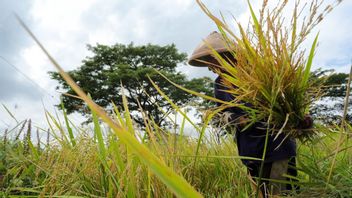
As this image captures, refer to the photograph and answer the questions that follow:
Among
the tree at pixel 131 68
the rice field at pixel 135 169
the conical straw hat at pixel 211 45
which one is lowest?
the rice field at pixel 135 169

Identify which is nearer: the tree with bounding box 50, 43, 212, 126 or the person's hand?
the person's hand

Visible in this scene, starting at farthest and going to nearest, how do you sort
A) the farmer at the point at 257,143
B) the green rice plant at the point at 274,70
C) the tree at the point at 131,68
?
the tree at the point at 131,68 < the farmer at the point at 257,143 < the green rice plant at the point at 274,70

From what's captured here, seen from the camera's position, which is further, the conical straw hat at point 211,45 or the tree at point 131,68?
the tree at point 131,68

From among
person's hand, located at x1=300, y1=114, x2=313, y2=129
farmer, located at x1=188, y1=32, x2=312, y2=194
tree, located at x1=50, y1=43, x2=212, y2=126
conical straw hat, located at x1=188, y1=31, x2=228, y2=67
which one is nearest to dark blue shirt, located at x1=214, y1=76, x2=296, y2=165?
farmer, located at x1=188, y1=32, x2=312, y2=194

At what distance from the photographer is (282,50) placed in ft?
3.33

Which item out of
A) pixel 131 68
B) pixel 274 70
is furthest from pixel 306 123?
pixel 131 68

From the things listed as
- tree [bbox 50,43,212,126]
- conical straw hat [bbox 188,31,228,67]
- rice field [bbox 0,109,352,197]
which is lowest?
rice field [bbox 0,109,352,197]


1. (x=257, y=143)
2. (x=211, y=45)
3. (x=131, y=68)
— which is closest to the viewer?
(x=211, y=45)

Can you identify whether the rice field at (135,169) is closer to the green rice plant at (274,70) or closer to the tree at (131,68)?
the green rice plant at (274,70)

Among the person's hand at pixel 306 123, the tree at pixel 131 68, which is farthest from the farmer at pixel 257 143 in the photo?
the tree at pixel 131 68

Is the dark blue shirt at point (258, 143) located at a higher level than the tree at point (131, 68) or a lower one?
lower

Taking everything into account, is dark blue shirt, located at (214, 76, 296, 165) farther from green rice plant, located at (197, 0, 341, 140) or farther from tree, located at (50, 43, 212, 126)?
tree, located at (50, 43, 212, 126)

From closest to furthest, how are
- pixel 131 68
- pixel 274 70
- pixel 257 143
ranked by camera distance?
pixel 274 70, pixel 257 143, pixel 131 68

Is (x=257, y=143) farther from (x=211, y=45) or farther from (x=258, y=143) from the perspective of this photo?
(x=211, y=45)
